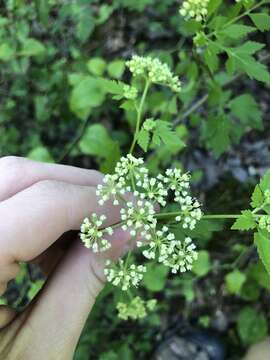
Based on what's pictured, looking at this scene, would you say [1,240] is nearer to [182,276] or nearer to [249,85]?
[182,276]

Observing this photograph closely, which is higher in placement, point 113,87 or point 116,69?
point 113,87

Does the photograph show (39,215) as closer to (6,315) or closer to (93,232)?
(93,232)

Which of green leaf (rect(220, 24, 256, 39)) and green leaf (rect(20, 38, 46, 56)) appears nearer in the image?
green leaf (rect(220, 24, 256, 39))

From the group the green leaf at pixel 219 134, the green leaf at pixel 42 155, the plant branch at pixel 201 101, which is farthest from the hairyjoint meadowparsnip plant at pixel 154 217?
the green leaf at pixel 42 155

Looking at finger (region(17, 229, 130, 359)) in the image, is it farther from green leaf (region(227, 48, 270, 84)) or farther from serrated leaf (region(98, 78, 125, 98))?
green leaf (region(227, 48, 270, 84))

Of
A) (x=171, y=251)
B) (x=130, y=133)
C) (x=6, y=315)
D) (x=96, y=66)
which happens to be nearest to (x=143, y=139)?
(x=171, y=251)

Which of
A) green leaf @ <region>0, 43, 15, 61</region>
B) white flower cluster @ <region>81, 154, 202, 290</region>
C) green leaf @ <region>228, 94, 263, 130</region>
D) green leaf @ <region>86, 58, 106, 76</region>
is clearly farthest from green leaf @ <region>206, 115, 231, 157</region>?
green leaf @ <region>0, 43, 15, 61</region>

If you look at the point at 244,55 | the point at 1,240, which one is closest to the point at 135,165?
the point at 1,240

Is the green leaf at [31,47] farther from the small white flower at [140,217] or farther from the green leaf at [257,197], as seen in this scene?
the green leaf at [257,197]
